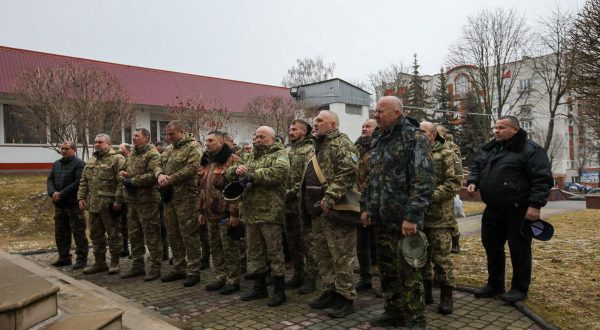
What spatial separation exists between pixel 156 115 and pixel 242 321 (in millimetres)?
25542

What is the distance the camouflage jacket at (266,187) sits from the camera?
16.7ft

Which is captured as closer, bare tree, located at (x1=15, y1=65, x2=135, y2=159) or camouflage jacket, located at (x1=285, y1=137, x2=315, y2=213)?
camouflage jacket, located at (x1=285, y1=137, x2=315, y2=213)

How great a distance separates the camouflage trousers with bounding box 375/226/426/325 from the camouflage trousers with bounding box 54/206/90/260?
557 cm

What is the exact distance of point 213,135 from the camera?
20.0ft

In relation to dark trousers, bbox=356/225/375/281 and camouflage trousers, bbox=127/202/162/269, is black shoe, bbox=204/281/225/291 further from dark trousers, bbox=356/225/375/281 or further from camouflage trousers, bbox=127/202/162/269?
dark trousers, bbox=356/225/375/281

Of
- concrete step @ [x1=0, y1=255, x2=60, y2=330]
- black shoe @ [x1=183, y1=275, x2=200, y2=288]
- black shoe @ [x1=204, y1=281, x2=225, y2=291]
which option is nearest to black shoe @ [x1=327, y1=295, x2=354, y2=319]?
black shoe @ [x1=204, y1=281, x2=225, y2=291]

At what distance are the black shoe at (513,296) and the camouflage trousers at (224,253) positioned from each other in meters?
3.21

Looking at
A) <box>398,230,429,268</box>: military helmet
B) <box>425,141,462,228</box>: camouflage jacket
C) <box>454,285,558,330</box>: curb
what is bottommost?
<box>454,285,558,330</box>: curb

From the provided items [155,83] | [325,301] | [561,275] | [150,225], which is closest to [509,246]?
[561,275]

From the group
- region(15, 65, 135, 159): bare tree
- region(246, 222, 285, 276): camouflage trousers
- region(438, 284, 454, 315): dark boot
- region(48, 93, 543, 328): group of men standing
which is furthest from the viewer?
region(15, 65, 135, 159): bare tree

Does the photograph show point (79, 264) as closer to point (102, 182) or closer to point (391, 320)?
point (102, 182)

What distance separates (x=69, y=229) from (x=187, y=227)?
9.60 ft

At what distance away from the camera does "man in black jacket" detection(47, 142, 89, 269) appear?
24.8ft

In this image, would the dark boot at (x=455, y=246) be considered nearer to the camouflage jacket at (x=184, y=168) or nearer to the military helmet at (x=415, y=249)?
the military helmet at (x=415, y=249)
